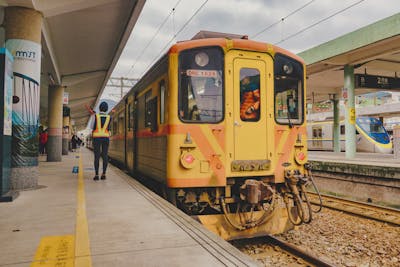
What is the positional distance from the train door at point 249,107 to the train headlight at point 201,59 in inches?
17.7

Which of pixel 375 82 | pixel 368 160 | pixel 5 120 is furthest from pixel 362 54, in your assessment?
pixel 5 120

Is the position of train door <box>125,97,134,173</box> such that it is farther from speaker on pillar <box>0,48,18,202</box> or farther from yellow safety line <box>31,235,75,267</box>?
yellow safety line <box>31,235,75,267</box>

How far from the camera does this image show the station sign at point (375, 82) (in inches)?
553

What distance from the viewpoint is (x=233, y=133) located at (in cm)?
505

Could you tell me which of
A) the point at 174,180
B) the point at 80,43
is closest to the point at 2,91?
the point at 174,180

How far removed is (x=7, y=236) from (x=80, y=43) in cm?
1100

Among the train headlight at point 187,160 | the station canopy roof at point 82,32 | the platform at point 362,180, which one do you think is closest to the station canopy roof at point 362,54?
the platform at point 362,180

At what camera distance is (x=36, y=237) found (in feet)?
11.9

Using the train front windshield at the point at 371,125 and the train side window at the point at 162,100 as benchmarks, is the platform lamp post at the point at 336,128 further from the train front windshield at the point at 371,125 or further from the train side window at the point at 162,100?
the train side window at the point at 162,100

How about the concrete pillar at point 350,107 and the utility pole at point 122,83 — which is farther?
the utility pole at point 122,83

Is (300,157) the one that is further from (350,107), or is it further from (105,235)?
Result: (350,107)

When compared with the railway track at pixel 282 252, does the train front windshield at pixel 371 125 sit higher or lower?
higher

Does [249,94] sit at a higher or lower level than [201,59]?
lower

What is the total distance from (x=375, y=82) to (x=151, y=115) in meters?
12.1
